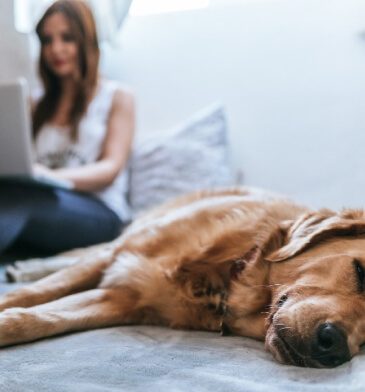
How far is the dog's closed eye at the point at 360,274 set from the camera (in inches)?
48.8

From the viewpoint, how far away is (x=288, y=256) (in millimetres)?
1414

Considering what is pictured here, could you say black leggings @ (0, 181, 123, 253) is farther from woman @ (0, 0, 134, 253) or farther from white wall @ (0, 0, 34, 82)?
white wall @ (0, 0, 34, 82)

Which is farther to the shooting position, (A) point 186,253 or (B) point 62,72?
(B) point 62,72

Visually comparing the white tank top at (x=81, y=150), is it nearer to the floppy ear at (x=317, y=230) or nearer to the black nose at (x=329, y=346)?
the floppy ear at (x=317, y=230)

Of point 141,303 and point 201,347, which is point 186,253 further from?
point 201,347

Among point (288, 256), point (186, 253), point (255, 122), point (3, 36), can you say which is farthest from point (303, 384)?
point (3, 36)

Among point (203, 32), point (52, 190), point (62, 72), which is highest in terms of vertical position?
point (203, 32)

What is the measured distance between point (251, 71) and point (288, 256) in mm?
1653

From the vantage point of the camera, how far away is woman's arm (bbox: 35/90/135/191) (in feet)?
8.82

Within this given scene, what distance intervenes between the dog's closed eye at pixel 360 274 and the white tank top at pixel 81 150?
1707 millimetres

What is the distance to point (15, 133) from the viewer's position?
191 cm

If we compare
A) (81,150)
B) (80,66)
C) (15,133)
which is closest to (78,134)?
(81,150)

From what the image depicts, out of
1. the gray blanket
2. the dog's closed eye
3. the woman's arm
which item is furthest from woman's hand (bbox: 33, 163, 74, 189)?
the dog's closed eye

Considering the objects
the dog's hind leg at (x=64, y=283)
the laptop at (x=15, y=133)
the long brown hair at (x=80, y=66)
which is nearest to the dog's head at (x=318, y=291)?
the dog's hind leg at (x=64, y=283)
